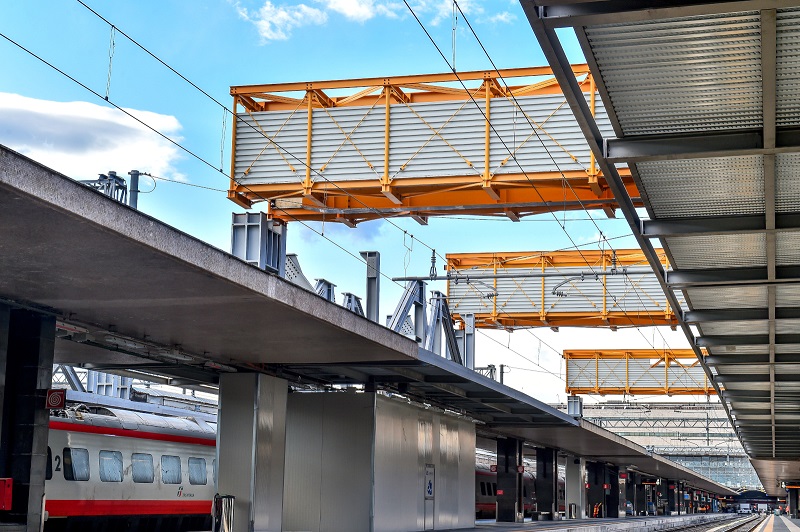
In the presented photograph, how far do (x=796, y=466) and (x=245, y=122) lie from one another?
2745 inches

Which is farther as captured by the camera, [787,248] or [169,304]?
[787,248]

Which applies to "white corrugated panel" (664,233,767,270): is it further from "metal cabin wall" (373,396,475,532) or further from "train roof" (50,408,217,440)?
"train roof" (50,408,217,440)

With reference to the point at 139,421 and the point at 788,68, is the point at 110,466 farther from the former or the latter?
the point at 788,68

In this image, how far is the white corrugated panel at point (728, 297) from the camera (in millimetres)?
22806

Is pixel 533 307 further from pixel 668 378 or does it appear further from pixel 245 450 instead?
pixel 245 450

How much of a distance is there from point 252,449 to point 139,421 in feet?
18.6

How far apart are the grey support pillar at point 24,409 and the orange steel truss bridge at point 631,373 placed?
41.4 m

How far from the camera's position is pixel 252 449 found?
75.8ft

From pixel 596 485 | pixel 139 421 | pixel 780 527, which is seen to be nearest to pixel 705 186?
pixel 139 421

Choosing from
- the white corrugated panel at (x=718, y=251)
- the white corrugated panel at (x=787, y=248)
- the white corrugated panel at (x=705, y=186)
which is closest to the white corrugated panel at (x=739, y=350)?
the white corrugated panel at (x=718, y=251)

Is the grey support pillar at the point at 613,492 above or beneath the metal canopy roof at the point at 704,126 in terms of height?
beneath

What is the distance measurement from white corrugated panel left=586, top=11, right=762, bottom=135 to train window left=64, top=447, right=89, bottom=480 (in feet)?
51.6

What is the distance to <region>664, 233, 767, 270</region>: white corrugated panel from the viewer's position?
19.2m

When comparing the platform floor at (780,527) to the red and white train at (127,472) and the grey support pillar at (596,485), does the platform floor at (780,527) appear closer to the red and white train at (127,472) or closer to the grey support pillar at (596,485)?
the grey support pillar at (596,485)
